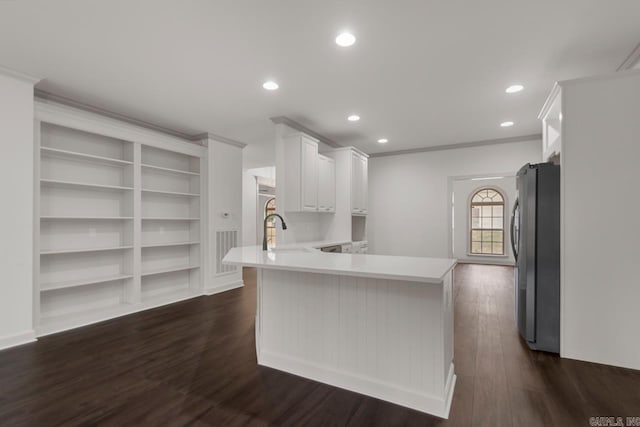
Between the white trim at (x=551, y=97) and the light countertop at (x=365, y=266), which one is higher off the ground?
the white trim at (x=551, y=97)

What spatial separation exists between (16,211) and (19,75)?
1.33 meters

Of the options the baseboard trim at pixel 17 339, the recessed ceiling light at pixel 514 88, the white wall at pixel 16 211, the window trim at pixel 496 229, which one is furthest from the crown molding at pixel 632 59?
the baseboard trim at pixel 17 339

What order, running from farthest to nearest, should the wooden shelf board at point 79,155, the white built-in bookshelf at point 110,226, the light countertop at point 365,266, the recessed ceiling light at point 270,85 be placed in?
the white built-in bookshelf at point 110,226 < the wooden shelf board at point 79,155 < the recessed ceiling light at point 270,85 < the light countertop at point 365,266

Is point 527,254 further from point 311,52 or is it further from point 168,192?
point 168,192

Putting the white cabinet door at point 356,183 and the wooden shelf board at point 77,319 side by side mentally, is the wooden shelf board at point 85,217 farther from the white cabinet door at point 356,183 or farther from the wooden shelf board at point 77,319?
the white cabinet door at point 356,183

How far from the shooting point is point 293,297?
8.05 feet

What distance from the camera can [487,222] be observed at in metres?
8.98

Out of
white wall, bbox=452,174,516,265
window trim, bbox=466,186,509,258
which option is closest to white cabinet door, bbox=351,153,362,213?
white wall, bbox=452,174,516,265

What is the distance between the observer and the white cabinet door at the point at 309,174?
4.40 meters

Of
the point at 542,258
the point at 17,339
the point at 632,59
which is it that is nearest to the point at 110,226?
the point at 17,339

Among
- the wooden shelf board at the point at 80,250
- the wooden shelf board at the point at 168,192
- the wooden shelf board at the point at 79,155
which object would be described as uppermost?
the wooden shelf board at the point at 79,155

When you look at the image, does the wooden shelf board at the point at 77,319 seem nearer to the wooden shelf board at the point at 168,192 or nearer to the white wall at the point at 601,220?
the wooden shelf board at the point at 168,192

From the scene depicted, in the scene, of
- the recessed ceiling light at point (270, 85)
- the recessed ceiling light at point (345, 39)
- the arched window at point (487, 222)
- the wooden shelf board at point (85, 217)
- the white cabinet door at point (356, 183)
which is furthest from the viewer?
the arched window at point (487, 222)

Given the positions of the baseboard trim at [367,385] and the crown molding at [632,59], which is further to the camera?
the crown molding at [632,59]
